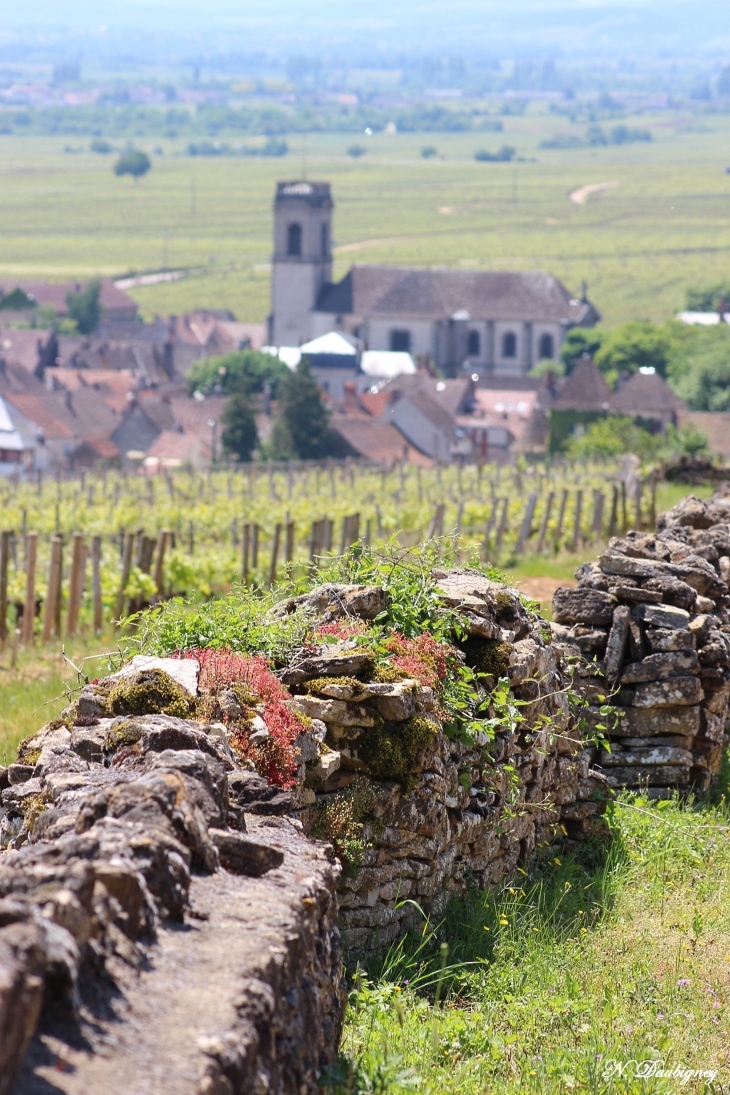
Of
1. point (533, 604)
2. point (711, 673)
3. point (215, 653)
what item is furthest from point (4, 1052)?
point (711, 673)

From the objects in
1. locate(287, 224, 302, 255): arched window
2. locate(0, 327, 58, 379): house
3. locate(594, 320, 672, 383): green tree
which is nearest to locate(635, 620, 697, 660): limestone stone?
locate(594, 320, 672, 383): green tree

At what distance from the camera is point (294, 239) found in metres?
155

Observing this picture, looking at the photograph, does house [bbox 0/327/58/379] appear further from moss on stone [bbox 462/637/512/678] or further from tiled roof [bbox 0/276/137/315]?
moss on stone [bbox 462/637/512/678]

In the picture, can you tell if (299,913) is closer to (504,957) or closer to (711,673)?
(504,957)

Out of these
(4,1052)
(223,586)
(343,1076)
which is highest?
(4,1052)

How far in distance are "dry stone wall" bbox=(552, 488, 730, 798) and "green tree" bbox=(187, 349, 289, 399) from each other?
12002 cm

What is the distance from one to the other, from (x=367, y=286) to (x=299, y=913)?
151m

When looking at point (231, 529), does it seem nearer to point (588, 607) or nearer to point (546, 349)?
point (588, 607)

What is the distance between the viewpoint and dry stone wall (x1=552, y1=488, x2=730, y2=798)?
9562 millimetres

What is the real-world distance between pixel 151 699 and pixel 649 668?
182 inches

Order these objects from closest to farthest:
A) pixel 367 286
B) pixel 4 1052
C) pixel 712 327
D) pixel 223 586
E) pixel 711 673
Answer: pixel 4 1052 < pixel 711 673 < pixel 223 586 < pixel 712 327 < pixel 367 286

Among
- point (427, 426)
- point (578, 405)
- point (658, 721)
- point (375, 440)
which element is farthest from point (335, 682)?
point (427, 426)

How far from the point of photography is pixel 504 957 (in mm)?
6410

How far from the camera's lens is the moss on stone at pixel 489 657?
24.3 feet
